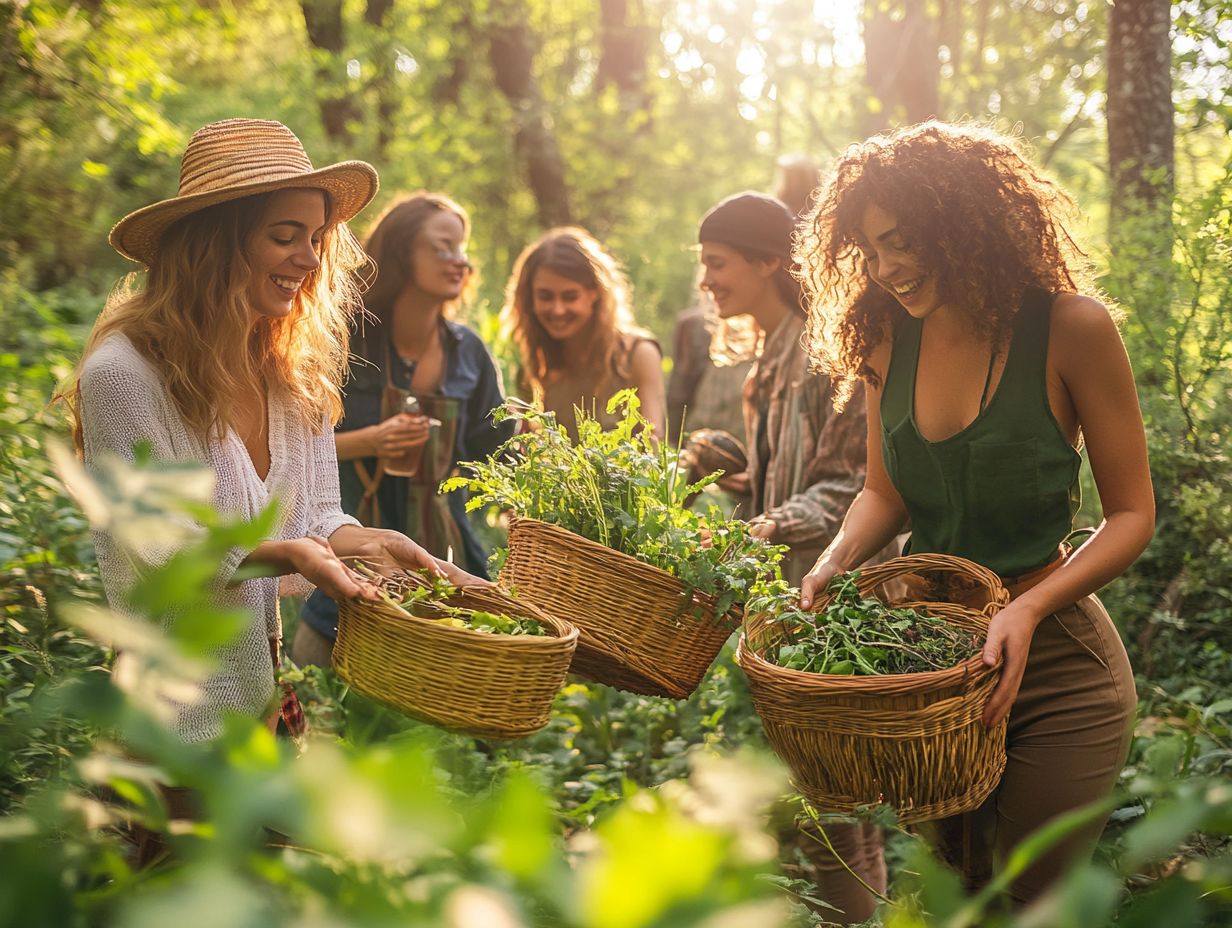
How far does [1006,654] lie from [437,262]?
2667 mm

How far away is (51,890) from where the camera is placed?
574 mm

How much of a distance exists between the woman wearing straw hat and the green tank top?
98 centimetres

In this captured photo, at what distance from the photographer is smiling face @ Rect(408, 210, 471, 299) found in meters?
3.97

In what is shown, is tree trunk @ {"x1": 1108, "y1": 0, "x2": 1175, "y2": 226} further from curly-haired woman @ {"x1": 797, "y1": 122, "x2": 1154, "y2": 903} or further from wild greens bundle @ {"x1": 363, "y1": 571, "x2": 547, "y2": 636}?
wild greens bundle @ {"x1": 363, "y1": 571, "x2": 547, "y2": 636}

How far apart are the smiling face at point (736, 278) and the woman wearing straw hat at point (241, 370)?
4.32 ft

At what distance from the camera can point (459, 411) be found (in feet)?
12.9

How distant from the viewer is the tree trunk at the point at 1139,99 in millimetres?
4730

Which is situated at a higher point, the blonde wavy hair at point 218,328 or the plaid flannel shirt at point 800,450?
the blonde wavy hair at point 218,328

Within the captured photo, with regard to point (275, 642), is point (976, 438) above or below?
above

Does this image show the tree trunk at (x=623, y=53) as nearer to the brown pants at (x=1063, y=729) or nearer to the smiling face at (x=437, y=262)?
the smiling face at (x=437, y=262)

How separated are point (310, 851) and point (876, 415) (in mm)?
1940

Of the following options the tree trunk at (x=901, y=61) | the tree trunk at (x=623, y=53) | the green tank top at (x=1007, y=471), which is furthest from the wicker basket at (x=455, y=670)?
the tree trunk at (x=623, y=53)

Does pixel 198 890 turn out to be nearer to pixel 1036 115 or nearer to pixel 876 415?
pixel 876 415

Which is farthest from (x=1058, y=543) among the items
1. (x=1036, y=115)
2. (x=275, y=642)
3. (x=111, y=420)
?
(x=1036, y=115)
